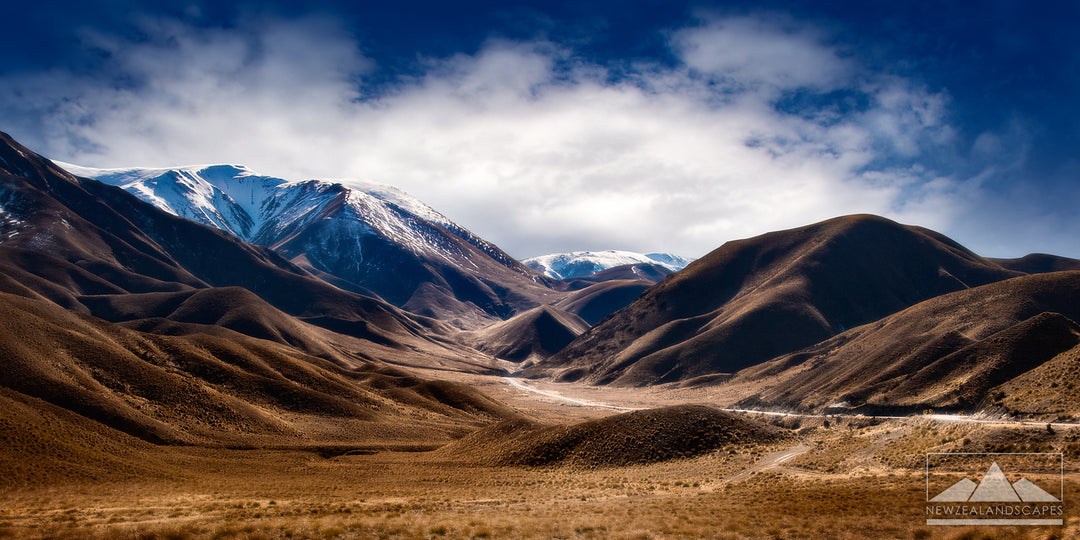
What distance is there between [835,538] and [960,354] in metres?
49.9

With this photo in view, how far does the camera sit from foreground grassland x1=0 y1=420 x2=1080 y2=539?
19.9m

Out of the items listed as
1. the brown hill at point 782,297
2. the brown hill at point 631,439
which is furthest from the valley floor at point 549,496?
the brown hill at point 782,297

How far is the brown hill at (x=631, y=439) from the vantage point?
4519cm

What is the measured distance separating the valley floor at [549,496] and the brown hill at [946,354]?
503 inches

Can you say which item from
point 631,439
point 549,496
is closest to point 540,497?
point 549,496

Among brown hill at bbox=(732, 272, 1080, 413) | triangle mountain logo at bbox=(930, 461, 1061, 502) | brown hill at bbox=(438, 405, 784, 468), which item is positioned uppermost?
brown hill at bbox=(732, 272, 1080, 413)

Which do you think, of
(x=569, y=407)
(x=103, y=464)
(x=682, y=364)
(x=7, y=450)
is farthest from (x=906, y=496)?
(x=682, y=364)

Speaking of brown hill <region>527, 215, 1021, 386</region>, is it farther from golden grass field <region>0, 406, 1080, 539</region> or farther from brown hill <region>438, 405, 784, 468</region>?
golden grass field <region>0, 406, 1080, 539</region>

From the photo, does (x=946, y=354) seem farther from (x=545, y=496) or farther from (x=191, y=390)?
(x=191, y=390)

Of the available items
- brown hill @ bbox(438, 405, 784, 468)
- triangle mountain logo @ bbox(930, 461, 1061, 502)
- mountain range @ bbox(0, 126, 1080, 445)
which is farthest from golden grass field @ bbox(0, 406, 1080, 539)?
mountain range @ bbox(0, 126, 1080, 445)

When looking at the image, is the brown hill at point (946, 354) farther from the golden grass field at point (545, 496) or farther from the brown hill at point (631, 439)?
the brown hill at point (631, 439)

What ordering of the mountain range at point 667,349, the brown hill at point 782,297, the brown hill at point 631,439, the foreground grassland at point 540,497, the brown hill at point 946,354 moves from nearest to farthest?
the foreground grassland at point 540,497 < the brown hill at point 631,439 < the brown hill at point 946,354 < the mountain range at point 667,349 < the brown hill at point 782,297

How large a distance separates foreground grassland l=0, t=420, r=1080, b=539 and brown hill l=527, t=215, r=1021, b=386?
9638 cm

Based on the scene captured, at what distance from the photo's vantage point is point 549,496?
32.0 metres
